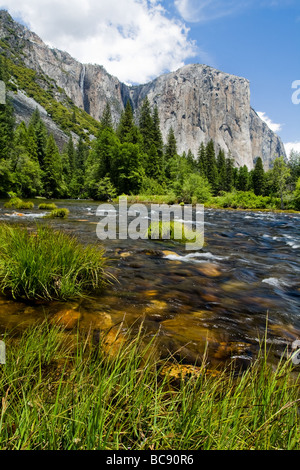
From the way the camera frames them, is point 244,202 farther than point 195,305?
Yes

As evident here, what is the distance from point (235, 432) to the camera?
94 centimetres

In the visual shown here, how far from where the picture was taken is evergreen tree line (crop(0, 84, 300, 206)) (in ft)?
112

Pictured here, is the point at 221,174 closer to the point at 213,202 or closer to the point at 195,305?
the point at 213,202

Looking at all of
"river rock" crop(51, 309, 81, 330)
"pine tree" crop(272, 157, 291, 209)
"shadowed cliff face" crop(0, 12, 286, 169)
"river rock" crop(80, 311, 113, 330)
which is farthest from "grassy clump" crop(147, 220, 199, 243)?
"shadowed cliff face" crop(0, 12, 286, 169)

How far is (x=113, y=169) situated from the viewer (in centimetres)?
4253

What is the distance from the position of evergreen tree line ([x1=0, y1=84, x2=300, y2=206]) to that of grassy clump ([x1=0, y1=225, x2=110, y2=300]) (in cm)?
2915

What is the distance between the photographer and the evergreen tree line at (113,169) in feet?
112

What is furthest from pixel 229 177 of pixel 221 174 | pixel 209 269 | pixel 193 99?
pixel 193 99

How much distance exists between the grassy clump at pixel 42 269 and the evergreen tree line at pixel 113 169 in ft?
95.6

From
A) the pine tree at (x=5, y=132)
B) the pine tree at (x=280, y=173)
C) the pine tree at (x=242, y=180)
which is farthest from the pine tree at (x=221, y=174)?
the pine tree at (x=5, y=132)

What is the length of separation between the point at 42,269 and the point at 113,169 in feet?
138

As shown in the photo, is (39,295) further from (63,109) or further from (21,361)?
Answer: (63,109)
